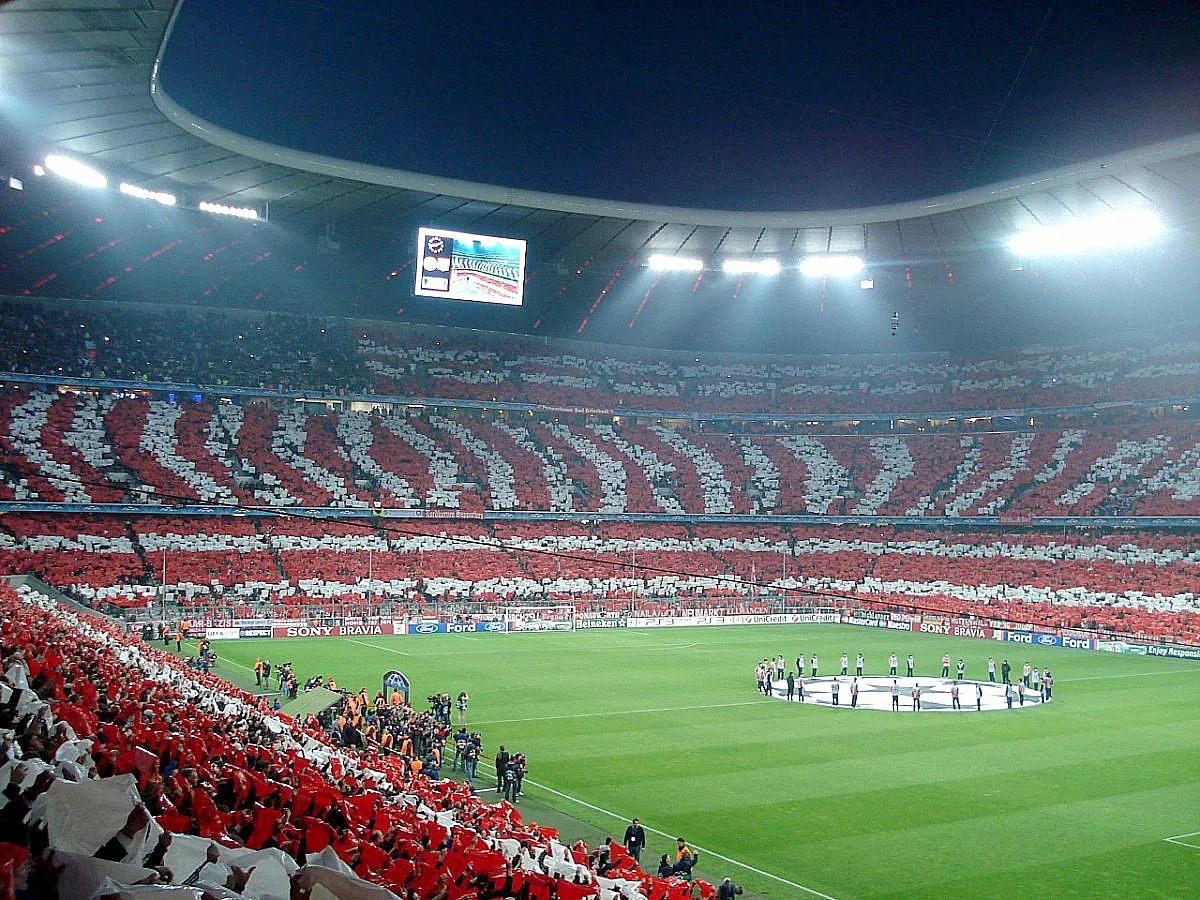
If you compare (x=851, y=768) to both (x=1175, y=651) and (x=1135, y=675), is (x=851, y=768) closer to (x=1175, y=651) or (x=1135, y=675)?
(x=1135, y=675)

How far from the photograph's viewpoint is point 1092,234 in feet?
160

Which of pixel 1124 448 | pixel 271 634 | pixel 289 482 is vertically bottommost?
pixel 271 634

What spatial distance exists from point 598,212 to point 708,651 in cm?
2059

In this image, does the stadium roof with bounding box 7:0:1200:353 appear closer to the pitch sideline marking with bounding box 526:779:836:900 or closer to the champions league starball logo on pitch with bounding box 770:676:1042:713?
the champions league starball logo on pitch with bounding box 770:676:1042:713

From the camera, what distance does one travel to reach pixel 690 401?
76.6 metres

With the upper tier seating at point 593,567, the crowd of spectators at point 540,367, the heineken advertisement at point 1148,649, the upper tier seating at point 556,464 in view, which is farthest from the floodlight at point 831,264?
the heineken advertisement at point 1148,649

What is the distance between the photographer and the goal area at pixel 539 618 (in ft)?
170

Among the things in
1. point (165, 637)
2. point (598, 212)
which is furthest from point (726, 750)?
point (598, 212)

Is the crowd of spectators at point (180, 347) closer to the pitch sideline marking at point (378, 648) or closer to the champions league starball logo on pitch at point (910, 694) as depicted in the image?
the pitch sideline marking at point (378, 648)

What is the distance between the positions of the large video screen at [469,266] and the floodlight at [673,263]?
40.1 ft

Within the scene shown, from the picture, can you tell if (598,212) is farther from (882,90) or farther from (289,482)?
(289,482)

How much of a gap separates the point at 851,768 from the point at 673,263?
132 feet

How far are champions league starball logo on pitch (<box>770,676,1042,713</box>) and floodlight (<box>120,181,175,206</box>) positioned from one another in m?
32.2

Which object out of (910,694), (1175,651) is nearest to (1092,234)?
(1175,651)
